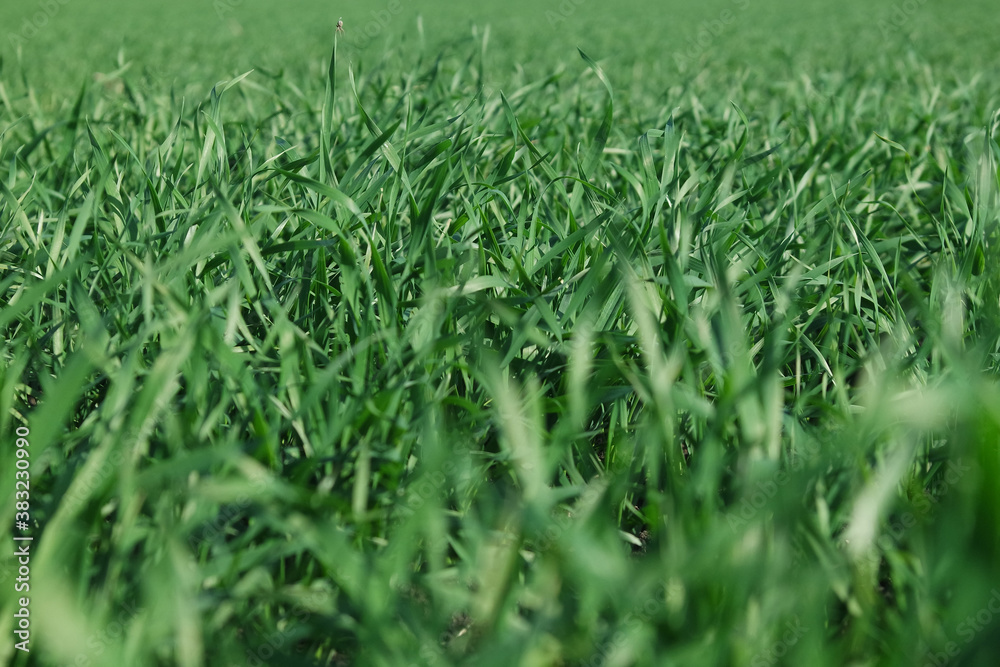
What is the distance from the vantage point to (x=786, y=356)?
124 centimetres

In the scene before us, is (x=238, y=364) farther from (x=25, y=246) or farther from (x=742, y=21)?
(x=742, y=21)

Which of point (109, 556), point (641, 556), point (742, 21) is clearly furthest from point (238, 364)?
point (742, 21)

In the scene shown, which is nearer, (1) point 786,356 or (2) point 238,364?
(2) point 238,364

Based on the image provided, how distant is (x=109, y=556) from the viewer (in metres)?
0.89

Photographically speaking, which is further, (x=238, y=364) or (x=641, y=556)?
(x=641, y=556)

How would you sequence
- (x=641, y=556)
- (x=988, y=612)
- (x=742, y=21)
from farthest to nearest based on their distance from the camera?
(x=742, y=21) < (x=641, y=556) < (x=988, y=612)

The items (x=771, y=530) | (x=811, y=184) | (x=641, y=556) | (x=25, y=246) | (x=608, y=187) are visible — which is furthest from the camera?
(x=811, y=184)

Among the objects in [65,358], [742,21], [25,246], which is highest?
[25,246]

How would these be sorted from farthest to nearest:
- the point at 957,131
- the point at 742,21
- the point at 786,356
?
the point at 742,21 < the point at 957,131 < the point at 786,356

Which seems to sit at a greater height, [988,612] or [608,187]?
[608,187]

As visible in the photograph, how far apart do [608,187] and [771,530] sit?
3.93ft

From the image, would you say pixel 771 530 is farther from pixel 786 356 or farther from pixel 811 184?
pixel 811 184

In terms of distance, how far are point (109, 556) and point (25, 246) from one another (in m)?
0.81

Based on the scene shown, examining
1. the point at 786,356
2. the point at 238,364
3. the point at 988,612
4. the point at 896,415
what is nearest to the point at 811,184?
the point at 786,356
